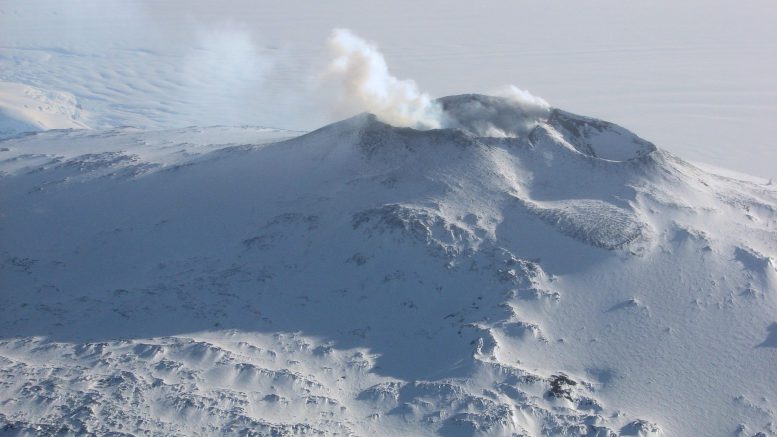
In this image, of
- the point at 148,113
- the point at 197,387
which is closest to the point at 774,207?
the point at 197,387

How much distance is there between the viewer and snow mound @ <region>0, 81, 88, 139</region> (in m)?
152

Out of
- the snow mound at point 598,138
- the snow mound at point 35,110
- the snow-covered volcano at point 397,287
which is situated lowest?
the snow mound at point 35,110

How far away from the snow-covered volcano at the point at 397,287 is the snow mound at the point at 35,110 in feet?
286

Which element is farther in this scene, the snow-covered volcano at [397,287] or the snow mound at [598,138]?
the snow mound at [598,138]

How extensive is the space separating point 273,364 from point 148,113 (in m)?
164

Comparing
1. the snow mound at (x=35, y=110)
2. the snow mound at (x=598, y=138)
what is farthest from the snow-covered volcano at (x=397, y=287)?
the snow mound at (x=35, y=110)

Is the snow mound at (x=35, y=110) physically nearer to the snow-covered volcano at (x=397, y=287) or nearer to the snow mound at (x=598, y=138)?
the snow-covered volcano at (x=397, y=287)

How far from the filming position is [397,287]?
53219mm

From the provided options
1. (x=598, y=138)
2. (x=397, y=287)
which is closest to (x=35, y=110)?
(x=598, y=138)

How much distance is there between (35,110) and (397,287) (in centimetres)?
14054

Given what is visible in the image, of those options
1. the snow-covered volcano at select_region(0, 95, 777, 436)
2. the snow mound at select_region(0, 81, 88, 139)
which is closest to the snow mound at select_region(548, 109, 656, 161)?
the snow-covered volcano at select_region(0, 95, 777, 436)

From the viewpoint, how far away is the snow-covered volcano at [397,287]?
4253cm

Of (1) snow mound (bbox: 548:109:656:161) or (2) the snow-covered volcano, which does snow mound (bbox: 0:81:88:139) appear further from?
(1) snow mound (bbox: 548:109:656:161)

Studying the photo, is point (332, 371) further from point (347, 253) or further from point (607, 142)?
point (607, 142)
